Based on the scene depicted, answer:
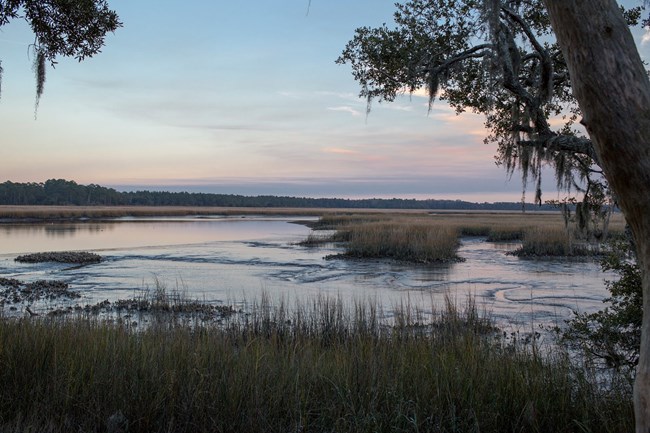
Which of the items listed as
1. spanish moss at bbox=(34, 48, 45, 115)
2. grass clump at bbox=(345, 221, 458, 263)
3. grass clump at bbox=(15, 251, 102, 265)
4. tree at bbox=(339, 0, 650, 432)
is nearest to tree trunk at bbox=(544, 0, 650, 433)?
tree at bbox=(339, 0, 650, 432)

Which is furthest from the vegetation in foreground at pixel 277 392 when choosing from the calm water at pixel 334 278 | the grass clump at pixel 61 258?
the grass clump at pixel 61 258

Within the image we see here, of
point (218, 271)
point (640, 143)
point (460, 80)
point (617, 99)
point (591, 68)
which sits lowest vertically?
point (218, 271)

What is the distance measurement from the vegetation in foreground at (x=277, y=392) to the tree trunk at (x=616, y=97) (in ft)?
7.36

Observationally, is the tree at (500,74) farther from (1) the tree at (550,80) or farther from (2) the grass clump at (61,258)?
(2) the grass clump at (61,258)

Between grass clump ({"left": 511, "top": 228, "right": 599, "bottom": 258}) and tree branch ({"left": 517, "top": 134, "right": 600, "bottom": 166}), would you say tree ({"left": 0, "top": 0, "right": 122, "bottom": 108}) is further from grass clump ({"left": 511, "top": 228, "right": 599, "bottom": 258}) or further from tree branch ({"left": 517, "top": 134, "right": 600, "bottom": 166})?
grass clump ({"left": 511, "top": 228, "right": 599, "bottom": 258})

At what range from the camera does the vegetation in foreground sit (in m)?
4.81

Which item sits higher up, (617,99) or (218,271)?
(617,99)

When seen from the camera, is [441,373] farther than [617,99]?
Yes

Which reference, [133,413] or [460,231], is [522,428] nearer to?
[133,413]

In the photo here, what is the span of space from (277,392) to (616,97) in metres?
3.95

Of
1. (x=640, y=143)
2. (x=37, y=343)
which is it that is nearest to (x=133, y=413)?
(x=37, y=343)

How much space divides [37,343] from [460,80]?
7.81m

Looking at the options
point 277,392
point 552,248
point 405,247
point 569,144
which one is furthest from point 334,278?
point 552,248

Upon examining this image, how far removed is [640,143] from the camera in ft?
9.04
